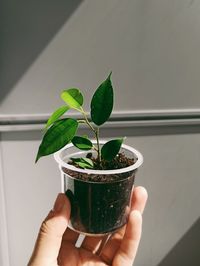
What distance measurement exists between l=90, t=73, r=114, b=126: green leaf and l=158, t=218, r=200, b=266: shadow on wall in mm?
628

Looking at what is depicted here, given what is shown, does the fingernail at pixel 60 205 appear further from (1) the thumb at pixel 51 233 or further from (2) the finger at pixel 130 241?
(2) the finger at pixel 130 241

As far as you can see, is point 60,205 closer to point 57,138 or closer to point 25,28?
point 57,138

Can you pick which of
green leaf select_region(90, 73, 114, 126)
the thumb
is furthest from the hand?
green leaf select_region(90, 73, 114, 126)

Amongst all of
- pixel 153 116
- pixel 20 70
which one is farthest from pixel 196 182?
pixel 20 70

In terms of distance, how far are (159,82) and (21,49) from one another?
0.33 meters

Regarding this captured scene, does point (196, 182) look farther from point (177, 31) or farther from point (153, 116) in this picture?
point (177, 31)

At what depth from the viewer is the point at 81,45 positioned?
67 cm

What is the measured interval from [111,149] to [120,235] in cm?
24

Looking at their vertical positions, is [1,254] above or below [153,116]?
below

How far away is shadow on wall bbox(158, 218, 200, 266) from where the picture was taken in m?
0.92

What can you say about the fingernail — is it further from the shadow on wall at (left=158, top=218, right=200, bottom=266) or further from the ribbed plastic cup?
the shadow on wall at (left=158, top=218, right=200, bottom=266)

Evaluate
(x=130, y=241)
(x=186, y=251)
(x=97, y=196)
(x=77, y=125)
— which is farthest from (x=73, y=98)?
(x=186, y=251)

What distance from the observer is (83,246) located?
1.97 feet

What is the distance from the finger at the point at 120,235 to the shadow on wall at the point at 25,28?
366mm
